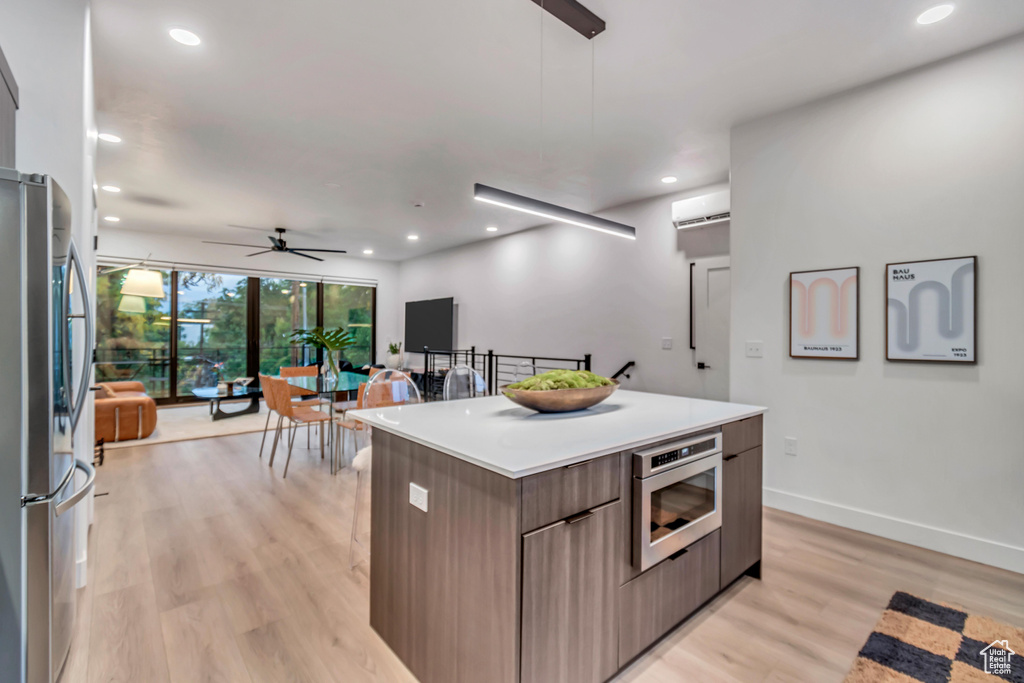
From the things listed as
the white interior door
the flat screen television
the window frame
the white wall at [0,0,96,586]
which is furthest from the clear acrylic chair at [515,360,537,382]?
the white wall at [0,0,96,586]

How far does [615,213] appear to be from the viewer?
537cm

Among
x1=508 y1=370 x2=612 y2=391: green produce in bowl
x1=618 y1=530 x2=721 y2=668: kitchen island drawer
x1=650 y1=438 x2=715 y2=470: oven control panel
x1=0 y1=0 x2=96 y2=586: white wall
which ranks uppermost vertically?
x1=0 y1=0 x2=96 y2=586: white wall

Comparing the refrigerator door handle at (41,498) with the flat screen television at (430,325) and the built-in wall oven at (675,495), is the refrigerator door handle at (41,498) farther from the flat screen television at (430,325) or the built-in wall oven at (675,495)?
the flat screen television at (430,325)

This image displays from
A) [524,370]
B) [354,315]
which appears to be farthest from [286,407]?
[354,315]

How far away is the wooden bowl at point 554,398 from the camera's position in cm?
194

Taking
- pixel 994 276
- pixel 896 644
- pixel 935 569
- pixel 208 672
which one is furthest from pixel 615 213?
pixel 208 672

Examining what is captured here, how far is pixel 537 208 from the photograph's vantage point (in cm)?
235

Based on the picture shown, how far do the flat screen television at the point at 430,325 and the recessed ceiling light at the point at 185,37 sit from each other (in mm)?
5446

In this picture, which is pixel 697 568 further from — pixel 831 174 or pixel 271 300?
pixel 271 300

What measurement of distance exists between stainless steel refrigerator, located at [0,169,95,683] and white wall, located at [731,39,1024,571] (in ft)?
11.7

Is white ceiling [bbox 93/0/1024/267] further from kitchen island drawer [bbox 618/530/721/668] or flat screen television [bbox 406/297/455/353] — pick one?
flat screen television [bbox 406/297/455/353]

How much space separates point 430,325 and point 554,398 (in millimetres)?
6469

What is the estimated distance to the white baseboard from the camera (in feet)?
7.92

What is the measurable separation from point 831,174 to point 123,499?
527 cm
